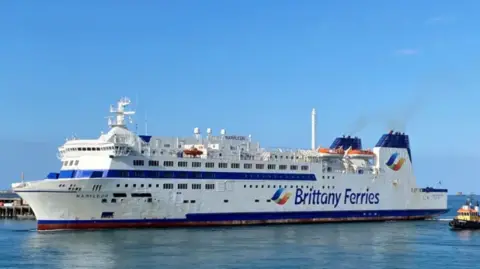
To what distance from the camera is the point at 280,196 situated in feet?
183

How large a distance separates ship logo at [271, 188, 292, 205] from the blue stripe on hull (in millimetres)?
960

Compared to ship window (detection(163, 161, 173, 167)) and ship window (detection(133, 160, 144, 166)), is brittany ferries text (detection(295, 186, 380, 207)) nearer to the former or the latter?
ship window (detection(163, 161, 173, 167))

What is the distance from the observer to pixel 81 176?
47562 millimetres

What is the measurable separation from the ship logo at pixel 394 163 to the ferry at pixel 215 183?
3.6 inches

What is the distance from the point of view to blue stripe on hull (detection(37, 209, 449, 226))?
48312 millimetres

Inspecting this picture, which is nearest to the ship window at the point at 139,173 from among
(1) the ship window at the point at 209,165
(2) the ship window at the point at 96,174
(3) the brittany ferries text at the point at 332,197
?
(2) the ship window at the point at 96,174

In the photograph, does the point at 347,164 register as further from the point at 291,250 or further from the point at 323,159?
the point at 291,250

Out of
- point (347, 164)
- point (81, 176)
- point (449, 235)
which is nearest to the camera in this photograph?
point (81, 176)

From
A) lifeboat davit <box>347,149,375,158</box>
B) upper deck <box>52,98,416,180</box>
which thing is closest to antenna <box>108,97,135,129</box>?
upper deck <box>52,98,416,180</box>

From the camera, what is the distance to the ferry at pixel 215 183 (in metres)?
46.7

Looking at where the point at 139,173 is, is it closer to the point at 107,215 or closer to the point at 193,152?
the point at 107,215

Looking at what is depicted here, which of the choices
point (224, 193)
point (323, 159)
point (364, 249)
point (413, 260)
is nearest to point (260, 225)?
point (224, 193)

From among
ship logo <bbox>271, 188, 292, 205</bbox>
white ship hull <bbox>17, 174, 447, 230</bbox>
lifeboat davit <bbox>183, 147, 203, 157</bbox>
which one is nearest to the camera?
white ship hull <bbox>17, 174, 447, 230</bbox>

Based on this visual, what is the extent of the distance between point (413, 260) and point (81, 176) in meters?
22.5
